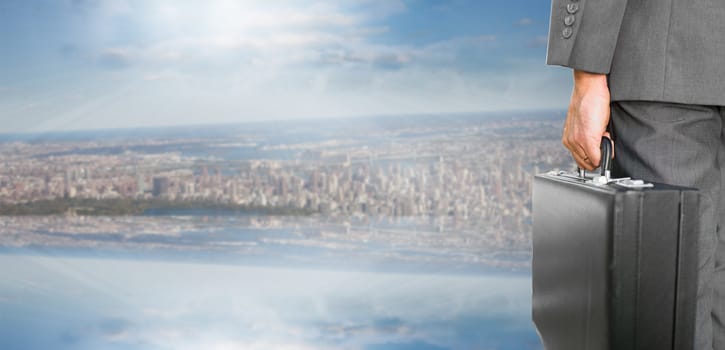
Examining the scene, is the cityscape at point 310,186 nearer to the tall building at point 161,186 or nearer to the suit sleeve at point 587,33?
the tall building at point 161,186

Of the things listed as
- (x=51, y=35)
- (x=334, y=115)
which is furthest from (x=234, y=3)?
(x=51, y=35)

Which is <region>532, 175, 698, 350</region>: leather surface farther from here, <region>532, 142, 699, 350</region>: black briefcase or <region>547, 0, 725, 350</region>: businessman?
<region>547, 0, 725, 350</region>: businessman

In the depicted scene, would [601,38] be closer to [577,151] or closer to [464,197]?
[577,151]

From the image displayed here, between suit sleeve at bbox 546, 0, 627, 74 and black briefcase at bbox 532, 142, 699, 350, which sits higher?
suit sleeve at bbox 546, 0, 627, 74

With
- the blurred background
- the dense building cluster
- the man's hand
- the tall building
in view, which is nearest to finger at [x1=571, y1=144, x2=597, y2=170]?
the man's hand

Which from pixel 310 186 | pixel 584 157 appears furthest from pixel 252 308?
pixel 584 157

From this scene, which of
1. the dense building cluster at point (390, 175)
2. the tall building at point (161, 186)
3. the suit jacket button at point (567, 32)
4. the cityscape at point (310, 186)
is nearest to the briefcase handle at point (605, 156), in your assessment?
the suit jacket button at point (567, 32)

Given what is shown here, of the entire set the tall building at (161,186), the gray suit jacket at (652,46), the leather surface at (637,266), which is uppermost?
the gray suit jacket at (652,46)

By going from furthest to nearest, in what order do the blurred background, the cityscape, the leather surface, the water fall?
1. the cityscape
2. the blurred background
3. the water
4. the leather surface
